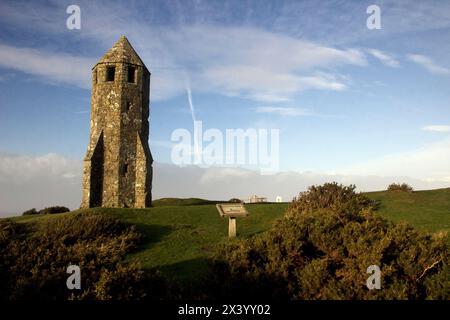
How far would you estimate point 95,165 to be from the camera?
32.5 meters

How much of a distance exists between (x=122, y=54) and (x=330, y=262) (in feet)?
100

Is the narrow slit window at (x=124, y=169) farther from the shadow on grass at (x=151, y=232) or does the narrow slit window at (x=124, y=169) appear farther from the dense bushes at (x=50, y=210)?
the shadow on grass at (x=151, y=232)

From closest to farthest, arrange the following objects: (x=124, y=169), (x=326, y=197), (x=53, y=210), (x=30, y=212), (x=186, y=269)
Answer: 1. (x=186, y=269)
2. (x=326, y=197)
3. (x=124, y=169)
4. (x=53, y=210)
5. (x=30, y=212)

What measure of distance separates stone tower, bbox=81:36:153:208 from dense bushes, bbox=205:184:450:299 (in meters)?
25.8

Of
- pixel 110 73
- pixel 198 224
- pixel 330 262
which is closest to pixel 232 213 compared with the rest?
pixel 198 224

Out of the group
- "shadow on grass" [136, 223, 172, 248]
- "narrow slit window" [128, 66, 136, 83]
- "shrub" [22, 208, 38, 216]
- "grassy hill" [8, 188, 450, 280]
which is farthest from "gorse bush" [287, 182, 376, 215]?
"shrub" [22, 208, 38, 216]

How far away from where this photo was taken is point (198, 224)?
22.3 meters

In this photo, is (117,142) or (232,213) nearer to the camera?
(232,213)

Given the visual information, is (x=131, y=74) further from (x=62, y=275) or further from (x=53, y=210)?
(x=62, y=275)

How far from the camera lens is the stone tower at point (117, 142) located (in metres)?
32.6

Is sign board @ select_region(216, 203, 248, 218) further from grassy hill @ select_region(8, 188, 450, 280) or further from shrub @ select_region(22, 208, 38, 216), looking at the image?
shrub @ select_region(22, 208, 38, 216)

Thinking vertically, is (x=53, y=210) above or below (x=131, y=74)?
below

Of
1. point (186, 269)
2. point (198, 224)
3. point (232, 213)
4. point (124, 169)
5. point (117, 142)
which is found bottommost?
point (186, 269)
